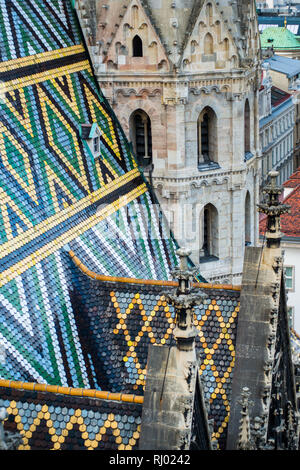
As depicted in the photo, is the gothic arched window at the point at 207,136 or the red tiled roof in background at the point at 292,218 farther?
the red tiled roof in background at the point at 292,218

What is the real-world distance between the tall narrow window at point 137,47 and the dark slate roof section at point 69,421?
14673 mm

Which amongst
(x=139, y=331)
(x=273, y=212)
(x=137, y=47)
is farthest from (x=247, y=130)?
(x=139, y=331)

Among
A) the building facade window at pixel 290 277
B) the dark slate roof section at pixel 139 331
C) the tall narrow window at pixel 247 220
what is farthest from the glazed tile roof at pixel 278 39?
the dark slate roof section at pixel 139 331

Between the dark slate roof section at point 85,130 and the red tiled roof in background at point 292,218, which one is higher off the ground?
the dark slate roof section at point 85,130

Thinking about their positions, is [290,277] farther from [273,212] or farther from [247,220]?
[273,212]

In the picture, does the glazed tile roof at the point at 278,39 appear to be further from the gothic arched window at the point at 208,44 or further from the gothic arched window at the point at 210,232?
the gothic arched window at the point at 208,44

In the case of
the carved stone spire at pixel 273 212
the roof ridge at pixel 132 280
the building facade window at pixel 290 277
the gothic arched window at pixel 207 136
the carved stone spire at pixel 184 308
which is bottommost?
the building facade window at pixel 290 277

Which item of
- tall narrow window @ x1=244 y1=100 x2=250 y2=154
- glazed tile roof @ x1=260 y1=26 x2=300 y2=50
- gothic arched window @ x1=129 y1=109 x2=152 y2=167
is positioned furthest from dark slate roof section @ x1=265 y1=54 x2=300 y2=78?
gothic arched window @ x1=129 y1=109 x2=152 y2=167

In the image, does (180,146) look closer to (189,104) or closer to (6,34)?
(189,104)

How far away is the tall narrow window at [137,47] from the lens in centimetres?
3231

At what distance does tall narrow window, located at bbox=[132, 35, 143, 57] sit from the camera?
32312mm
